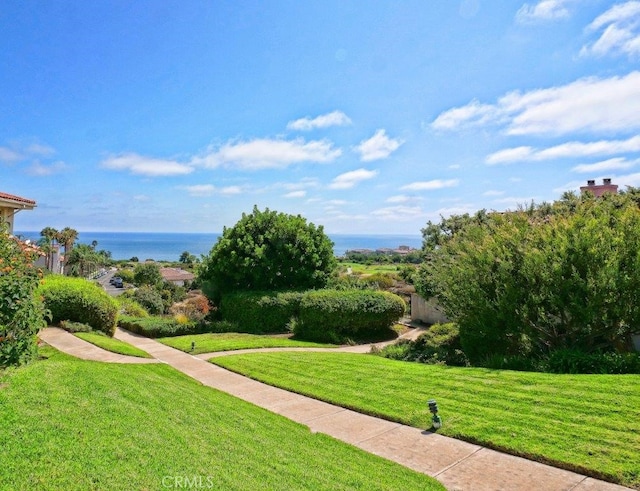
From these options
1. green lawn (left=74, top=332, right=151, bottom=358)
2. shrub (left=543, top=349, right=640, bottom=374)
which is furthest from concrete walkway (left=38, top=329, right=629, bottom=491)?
green lawn (left=74, top=332, right=151, bottom=358)

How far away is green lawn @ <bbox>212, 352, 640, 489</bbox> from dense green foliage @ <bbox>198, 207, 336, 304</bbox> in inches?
462

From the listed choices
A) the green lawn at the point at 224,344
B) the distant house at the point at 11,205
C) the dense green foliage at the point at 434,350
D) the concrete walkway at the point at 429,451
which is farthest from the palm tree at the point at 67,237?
the concrete walkway at the point at 429,451

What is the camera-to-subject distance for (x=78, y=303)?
14.0 meters

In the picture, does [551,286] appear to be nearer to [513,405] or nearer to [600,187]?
[513,405]

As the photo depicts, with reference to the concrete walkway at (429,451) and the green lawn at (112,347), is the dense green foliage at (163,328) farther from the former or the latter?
the concrete walkway at (429,451)

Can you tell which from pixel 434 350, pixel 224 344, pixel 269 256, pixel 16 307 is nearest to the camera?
pixel 16 307

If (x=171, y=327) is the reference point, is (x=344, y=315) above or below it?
above

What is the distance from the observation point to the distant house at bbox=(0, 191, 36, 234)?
16.5 m

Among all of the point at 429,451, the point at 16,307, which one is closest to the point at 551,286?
the point at 429,451

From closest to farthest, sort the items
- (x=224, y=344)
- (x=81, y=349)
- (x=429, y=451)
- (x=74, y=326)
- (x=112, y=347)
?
(x=429, y=451)
(x=81, y=349)
(x=112, y=347)
(x=74, y=326)
(x=224, y=344)

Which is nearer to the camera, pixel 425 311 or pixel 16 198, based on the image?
pixel 16 198

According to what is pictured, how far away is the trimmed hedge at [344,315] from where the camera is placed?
17.4 metres

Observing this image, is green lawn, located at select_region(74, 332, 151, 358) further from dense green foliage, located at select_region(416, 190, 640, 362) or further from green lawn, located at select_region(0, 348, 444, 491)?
dense green foliage, located at select_region(416, 190, 640, 362)

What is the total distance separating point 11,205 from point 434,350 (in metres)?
17.8
